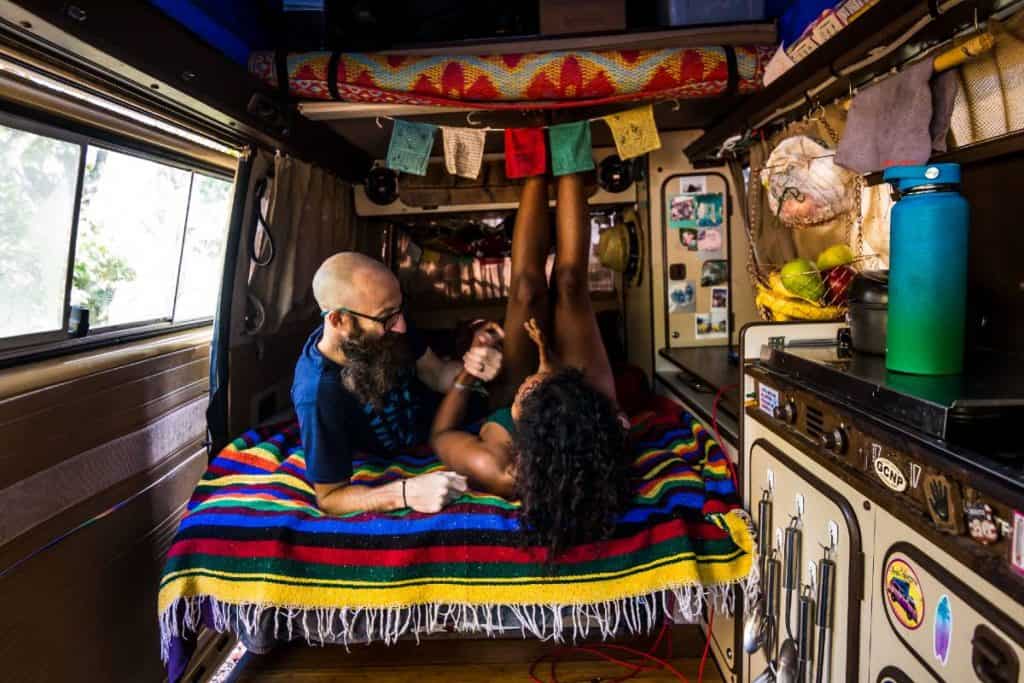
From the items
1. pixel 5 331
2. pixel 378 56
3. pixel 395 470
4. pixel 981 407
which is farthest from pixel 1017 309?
pixel 5 331

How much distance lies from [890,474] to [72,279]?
9.20 ft

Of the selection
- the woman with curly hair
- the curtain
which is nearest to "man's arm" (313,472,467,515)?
the woman with curly hair

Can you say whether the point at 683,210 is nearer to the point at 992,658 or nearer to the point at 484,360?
the point at 484,360

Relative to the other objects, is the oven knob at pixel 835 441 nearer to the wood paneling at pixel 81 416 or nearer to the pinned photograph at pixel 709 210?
the wood paneling at pixel 81 416

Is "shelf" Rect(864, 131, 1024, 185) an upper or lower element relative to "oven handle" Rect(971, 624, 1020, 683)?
upper

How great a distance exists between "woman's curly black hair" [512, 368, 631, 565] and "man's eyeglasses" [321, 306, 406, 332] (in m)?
0.72

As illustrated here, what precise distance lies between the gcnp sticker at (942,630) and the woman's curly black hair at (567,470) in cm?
87

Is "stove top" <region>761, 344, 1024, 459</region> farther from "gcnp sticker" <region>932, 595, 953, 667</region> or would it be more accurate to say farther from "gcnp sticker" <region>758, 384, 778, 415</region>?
"gcnp sticker" <region>932, 595, 953, 667</region>

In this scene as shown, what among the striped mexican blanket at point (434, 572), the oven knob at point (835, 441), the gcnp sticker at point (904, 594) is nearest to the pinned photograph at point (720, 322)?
the striped mexican blanket at point (434, 572)

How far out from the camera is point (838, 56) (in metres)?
1.69

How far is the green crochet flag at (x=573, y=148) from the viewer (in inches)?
100

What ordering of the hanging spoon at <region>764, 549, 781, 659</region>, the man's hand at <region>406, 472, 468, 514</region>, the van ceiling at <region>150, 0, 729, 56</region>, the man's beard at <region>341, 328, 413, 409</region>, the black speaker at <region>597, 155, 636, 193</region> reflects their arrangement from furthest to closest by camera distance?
the black speaker at <region>597, 155, 636, 193</region> → the van ceiling at <region>150, 0, 729, 56</region> → the man's beard at <region>341, 328, 413, 409</region> → the man's hand at <region>406, 472, 468, 514</region> → the hanging spoon at <region>764, 549, 781, 659</region>

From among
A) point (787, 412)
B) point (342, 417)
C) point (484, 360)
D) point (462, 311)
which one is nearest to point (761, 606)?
point (787, 412)

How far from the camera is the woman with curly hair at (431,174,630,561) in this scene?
5.66 feet
